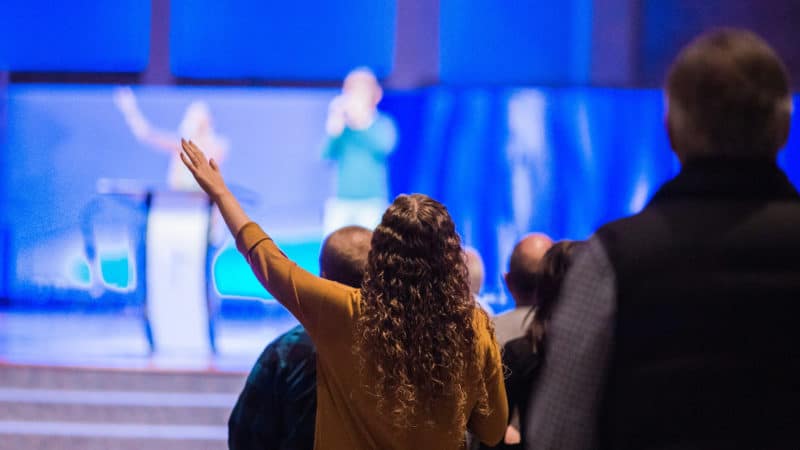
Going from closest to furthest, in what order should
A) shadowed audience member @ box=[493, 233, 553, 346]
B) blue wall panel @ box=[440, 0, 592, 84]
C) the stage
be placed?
shadowed audience member @ box=[493, 233, 553, 346] < the stage < blue wall panel @ box=[440, 0, 592, 84]

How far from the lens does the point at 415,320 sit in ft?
3.90

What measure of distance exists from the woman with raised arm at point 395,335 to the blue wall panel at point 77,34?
15.3ft

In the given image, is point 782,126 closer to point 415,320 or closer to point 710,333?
point 710,333

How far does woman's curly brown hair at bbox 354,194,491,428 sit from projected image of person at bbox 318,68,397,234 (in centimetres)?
354

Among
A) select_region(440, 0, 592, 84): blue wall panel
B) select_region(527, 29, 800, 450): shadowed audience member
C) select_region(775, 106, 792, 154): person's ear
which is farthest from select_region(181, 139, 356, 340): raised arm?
select_region(440, 0, 592, 84): blue wall panel

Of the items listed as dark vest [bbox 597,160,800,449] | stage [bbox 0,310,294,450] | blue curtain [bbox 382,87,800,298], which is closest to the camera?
dark vest [bbox 597,160,800,449]

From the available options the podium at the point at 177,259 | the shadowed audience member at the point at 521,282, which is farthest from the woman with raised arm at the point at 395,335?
the podium at the point at 177,259

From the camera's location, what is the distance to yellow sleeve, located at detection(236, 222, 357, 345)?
46.1 inches

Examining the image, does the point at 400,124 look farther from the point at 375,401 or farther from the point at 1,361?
the point at 375,401

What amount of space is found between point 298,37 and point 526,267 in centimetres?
405

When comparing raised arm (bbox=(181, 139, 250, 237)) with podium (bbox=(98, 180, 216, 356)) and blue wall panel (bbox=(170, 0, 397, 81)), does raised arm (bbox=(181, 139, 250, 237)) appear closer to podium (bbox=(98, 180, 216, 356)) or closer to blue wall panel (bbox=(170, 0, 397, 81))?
podium (bbox=(98, 180, 216, 356))

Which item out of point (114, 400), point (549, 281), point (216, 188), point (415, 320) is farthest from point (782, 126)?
point (114, 400)

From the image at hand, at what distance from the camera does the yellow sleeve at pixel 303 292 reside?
1171 millimetres

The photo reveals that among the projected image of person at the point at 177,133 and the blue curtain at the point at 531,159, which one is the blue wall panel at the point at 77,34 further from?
the blue curtain at the point at 531,159
